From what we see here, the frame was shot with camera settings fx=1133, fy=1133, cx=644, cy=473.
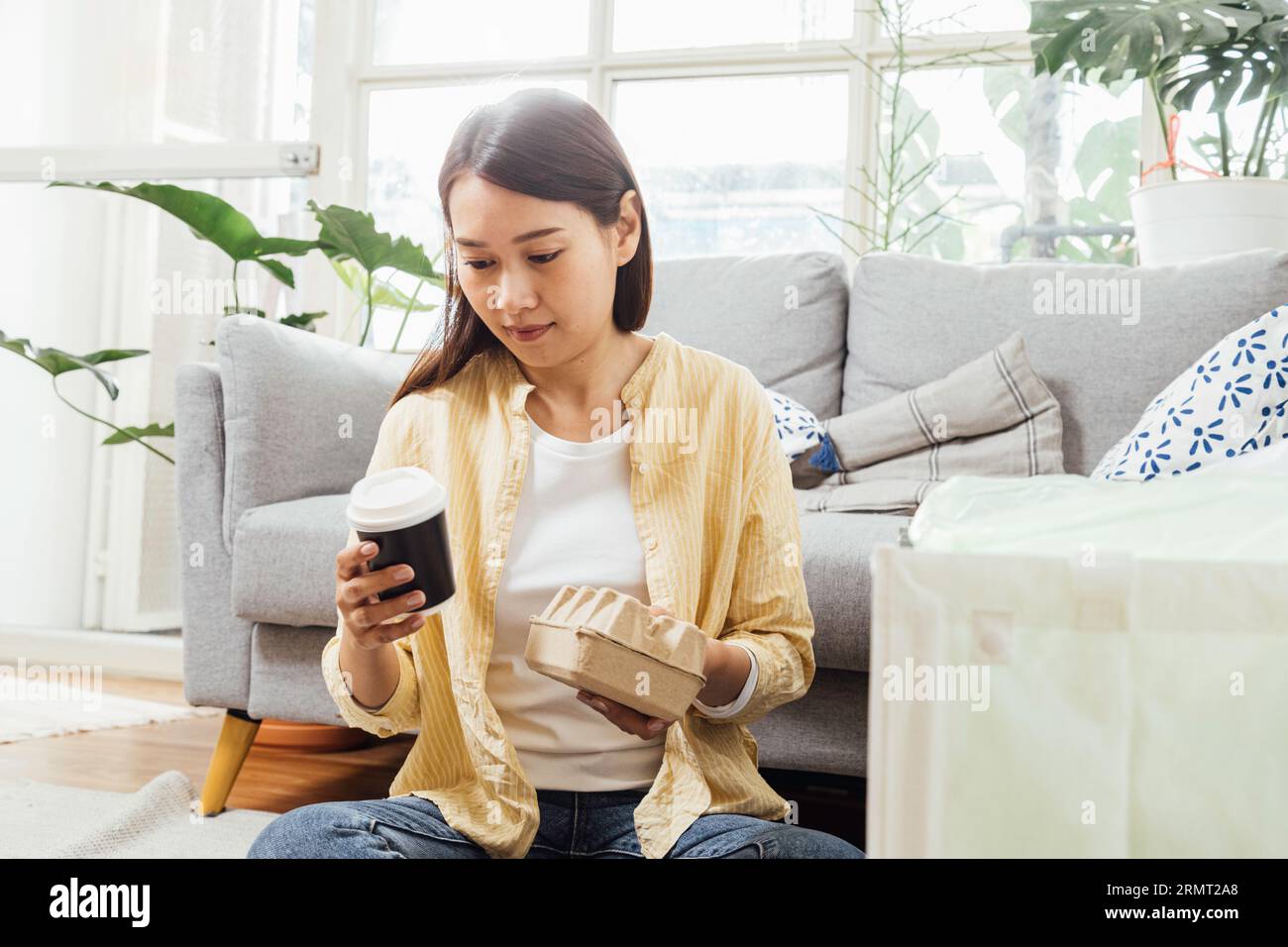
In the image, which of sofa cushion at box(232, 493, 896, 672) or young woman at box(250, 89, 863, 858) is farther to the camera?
sofa cushion at box(232, 493, 896, 672)

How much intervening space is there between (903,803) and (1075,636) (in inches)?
3.8

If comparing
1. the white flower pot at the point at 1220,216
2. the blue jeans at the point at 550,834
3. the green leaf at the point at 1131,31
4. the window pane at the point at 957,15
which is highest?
the window pane at the point at 957,15

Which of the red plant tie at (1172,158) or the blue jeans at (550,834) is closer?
the blue jeans at (550,834)

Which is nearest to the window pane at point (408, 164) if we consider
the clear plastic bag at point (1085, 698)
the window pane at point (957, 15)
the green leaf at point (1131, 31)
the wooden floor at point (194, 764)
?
the window pane at point (957, 15)

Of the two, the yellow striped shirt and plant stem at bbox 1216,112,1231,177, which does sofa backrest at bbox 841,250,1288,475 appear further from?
the yellow striped shirt

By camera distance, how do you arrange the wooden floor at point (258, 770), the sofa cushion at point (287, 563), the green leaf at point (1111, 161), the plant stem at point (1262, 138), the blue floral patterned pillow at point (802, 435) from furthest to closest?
1. the green leaf at point (1111, 161)
2. the plant stem at point (1262, 138)
3. the blue floral patterned pillow at point (802, 435)
4. the wooden floor at point (258, 770)
5. the sofa cushion at point (287, 563)

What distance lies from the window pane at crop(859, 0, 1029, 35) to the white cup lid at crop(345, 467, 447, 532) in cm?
253

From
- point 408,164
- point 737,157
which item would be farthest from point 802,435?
point 408,164

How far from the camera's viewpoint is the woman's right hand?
2.43ft

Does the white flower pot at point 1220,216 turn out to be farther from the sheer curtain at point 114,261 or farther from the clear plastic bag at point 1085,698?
the sheer curtain at point 114,261

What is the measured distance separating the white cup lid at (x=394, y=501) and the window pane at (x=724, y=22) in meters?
2.66

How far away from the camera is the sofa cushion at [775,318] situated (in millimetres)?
2197

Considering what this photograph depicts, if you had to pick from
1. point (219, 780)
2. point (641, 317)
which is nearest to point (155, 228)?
point (219, 780)

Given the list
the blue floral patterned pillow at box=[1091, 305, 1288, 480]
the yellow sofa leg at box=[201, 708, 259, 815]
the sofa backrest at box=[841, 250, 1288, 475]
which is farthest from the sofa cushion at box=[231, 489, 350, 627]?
the blue floral patterned pillow at box=[1091, 305, 1288, 480]
